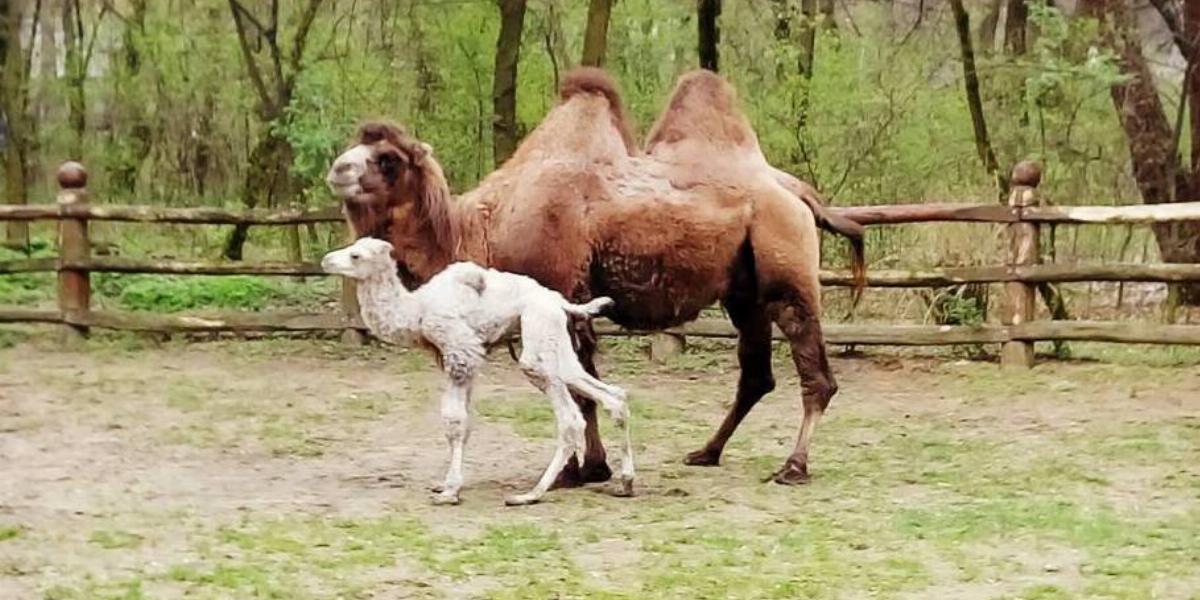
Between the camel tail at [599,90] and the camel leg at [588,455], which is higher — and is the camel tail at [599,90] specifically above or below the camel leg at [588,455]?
above

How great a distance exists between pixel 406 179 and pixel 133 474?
6.03ft

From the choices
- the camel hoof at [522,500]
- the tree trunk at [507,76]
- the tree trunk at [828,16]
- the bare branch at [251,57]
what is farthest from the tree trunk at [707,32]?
the camel hoof at [522,500]

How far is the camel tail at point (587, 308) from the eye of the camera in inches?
246

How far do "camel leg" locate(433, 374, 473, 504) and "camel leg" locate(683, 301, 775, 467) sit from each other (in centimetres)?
139

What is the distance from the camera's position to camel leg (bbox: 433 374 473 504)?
6223mm

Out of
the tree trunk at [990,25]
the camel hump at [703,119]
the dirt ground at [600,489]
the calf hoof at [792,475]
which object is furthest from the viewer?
the tree trunk at [990,25]

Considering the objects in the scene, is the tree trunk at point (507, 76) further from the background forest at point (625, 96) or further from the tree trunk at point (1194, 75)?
the tree trunk at point (1194, 75)

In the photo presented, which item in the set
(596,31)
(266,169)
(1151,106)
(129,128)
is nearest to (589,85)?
(596,31)

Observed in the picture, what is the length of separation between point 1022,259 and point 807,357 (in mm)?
3971

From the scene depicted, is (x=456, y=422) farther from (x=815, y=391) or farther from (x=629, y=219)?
(x=815, y=391)

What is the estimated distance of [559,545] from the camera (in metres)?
5.43

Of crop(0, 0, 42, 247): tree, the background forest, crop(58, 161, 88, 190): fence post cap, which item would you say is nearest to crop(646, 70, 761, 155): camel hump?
the background forest

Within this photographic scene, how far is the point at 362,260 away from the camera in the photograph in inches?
241

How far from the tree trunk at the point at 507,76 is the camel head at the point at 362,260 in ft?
22.4
